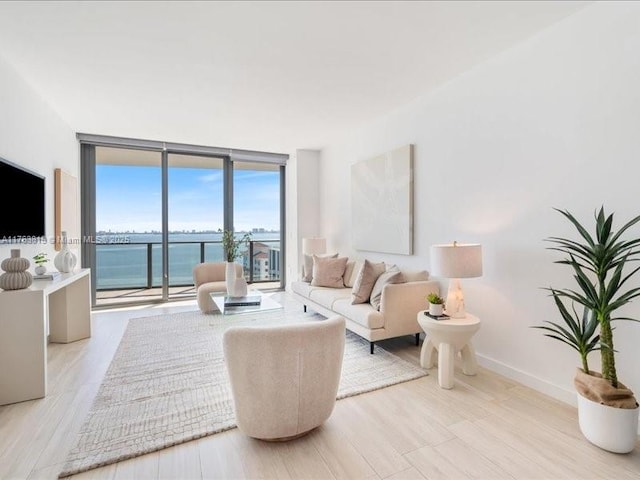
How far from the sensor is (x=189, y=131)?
4664mm

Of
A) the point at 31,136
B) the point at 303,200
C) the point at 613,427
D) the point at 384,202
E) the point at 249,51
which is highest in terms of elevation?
the point at 249,51

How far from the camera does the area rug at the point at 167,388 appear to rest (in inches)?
72.5

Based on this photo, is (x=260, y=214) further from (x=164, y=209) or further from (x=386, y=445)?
(x=386, y=445)

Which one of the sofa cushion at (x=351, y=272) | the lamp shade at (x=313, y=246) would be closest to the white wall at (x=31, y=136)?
the lamp shade at (x=313, y=246)

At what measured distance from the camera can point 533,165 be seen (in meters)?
2.51

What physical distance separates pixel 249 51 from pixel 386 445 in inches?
117

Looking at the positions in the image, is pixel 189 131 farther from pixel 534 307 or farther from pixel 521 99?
pixel 534 307

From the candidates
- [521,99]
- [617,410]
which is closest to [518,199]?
[521,99]

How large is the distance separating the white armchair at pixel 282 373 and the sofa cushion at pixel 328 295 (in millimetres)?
1913

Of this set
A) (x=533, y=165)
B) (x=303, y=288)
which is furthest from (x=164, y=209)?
(x=533, y=165)

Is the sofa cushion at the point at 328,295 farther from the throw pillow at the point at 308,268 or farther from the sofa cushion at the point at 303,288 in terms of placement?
the throw pillow at the point at 308,268

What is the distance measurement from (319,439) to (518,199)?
7.56 ft

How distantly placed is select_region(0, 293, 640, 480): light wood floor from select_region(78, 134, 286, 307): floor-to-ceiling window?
10.8 ft

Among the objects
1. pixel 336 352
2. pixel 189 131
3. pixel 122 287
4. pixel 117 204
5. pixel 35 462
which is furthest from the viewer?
pixel 122 287
